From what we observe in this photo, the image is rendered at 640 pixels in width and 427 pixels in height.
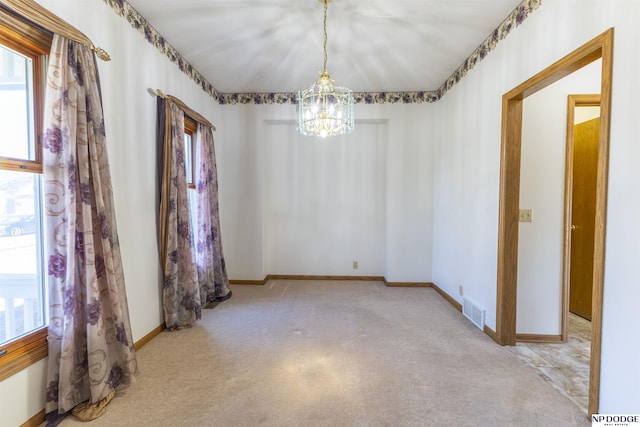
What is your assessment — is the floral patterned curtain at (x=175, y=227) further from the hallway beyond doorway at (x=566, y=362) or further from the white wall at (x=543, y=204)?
the white wall at (x=543, y=204)

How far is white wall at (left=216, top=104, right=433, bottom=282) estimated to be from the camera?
433 cm

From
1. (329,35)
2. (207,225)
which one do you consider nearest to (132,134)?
(207,225)

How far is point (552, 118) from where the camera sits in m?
2.59

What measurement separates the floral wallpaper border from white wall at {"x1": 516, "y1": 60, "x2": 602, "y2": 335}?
26.5 inches

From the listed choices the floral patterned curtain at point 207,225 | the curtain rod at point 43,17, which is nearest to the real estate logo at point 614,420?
the floral patterned curtain at point 207,225

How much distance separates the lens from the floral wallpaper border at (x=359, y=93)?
2.31 metres

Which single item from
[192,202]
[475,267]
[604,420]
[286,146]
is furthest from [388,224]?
[604,420]

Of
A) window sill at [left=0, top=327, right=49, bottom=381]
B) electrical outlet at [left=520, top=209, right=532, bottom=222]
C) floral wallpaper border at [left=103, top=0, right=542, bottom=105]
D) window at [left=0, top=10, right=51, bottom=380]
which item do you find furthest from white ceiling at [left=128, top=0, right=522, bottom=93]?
window sill at [left=0, top=327, right=49, bottom=381]

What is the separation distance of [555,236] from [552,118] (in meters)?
1.06

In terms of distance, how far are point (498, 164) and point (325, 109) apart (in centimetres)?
166

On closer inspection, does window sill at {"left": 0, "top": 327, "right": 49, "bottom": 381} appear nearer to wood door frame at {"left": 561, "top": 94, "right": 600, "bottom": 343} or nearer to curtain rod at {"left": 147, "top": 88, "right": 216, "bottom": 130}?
curtain rod at {"left": 147, "top": 88, "right": 216, "bottom": 130}

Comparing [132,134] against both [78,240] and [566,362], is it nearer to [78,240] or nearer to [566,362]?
[78,240]

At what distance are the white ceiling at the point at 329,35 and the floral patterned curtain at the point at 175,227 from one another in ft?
2.43

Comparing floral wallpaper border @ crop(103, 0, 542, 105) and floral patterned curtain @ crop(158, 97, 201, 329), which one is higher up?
floral wallpaper border @ crop(103, 0, 542, 105)
